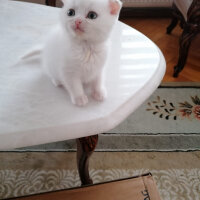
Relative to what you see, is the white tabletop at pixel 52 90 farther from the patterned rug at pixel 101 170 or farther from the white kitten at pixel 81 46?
the patterned rug at pixel 101 170

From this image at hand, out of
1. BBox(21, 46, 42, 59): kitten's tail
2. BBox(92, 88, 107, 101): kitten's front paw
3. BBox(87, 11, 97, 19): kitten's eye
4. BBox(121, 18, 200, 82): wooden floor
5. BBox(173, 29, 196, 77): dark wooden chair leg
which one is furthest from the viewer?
BBox(121, 18, 200, 82): wooden floor

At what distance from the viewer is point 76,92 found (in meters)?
0.53

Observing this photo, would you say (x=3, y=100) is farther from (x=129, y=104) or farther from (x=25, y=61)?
(x=129, y=104)

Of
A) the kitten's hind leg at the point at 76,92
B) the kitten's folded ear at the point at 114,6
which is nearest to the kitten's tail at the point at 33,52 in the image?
the kitten's hind leg at the point at 76,92

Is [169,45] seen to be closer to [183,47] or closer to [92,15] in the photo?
[183,47]

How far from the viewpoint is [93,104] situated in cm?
55

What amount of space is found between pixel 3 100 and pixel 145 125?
735 millimetres

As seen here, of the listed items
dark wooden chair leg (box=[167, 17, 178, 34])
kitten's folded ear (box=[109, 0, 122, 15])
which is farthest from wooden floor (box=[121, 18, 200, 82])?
kitten's folded ear (box=[109, 0, 122, 15])

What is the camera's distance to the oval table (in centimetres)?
51

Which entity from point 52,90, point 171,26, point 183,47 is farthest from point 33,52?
point 171,26

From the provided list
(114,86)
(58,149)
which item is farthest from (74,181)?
(114,86)

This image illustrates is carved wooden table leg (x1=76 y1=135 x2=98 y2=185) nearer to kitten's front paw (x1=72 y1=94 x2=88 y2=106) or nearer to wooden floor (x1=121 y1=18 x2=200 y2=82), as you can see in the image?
kitten's front paw (x1=72 y1=94 x2=88 y2=106)

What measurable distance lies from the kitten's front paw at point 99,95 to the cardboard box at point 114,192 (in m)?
0.22

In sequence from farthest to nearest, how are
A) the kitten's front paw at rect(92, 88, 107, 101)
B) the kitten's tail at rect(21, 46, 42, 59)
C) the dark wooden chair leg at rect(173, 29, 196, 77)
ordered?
the dark wooden chair leg at rect(173, 29, 196, 77)
the kitten's tail at rect(21, 46, 42, 59)
the kitten's front paw at rect(92, 88, 107, 101)
